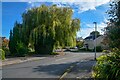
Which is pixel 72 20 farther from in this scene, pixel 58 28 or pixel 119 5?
pixel 119 5

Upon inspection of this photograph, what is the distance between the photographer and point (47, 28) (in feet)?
157

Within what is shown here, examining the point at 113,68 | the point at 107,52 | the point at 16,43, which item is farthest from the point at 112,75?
the point at 16,43

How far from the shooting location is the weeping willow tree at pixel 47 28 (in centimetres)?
4712

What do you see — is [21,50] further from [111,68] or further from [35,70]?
[111,68]

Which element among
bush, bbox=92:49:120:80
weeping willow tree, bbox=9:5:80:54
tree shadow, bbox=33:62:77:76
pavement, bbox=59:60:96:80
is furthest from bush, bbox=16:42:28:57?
bush, bbox=92:49:120:80

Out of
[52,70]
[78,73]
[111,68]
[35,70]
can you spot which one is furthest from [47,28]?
[111,68]

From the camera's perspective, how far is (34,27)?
47.9 meters

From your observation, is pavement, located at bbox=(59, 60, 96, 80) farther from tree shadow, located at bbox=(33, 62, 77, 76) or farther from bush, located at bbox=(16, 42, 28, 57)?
bush, located at bbox=(16, 42, 28, 57)

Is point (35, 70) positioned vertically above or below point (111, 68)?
below

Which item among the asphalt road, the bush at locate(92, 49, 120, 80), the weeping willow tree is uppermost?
the weeping willow tree

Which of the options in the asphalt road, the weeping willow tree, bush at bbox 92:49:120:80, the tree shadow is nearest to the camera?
bush at bbox 92:49:120:80

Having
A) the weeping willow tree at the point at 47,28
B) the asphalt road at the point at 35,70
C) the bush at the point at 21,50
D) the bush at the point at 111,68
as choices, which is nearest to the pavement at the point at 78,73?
the asphalt road at the point at 35,70

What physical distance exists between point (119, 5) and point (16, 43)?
3307cm

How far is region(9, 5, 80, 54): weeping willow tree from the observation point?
4712 centimetres
